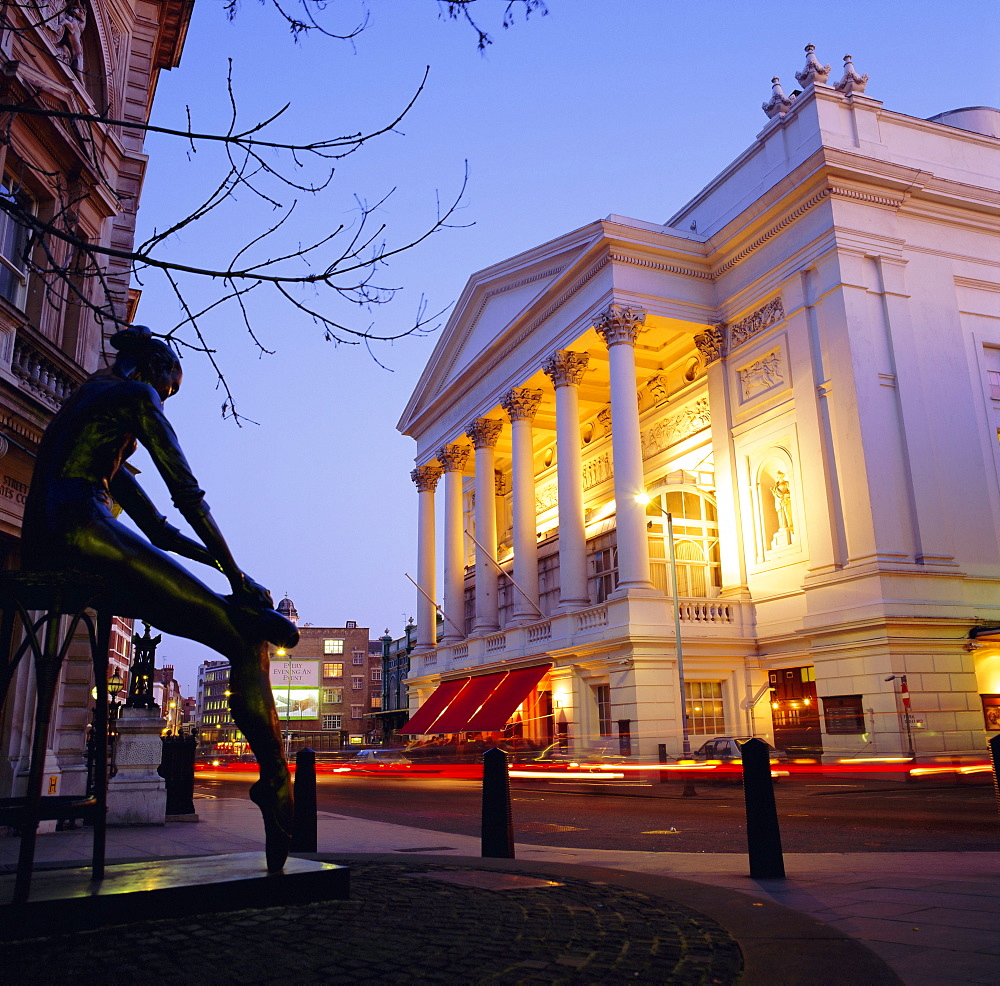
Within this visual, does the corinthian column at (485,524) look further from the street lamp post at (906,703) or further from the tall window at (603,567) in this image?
the street lamp post at (906,703)

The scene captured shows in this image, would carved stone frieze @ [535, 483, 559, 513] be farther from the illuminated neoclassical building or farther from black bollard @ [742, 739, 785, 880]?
black bollard @ [742, 739, 785, 880]

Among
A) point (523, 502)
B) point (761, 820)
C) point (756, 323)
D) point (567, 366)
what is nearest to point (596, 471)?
point (523, 502)

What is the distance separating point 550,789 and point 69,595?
804 inches

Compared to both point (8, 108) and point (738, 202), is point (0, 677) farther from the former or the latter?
point (738, 202)

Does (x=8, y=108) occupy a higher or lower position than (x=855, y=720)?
higher

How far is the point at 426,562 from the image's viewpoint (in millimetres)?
46562

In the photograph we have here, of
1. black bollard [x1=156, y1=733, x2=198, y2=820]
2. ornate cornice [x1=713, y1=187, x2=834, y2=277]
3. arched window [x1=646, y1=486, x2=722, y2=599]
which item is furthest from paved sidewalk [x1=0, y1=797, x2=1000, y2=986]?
ornate cornice [x1=713, y1=187, x2=834, y2=277]

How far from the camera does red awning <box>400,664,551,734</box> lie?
107 ft

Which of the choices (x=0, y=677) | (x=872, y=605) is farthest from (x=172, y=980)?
(x=872, y=605)

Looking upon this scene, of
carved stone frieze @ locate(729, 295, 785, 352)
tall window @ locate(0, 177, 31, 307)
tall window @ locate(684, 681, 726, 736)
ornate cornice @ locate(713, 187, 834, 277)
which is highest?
ornate cornice @ locate(713, 187, 834, 277)

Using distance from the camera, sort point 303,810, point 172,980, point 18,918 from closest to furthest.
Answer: point 172,980, point 18,918, point 303,810

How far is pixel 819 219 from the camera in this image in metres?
27.0

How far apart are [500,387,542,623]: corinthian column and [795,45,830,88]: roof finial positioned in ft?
50.8

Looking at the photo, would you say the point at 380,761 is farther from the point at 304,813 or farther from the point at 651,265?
the point at 304,813
